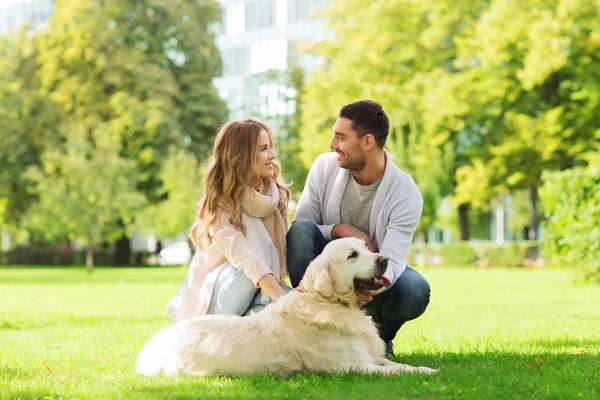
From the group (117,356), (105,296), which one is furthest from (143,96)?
(117,356)

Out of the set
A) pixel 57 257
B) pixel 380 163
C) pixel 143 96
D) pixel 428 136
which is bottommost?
pixel 57 257

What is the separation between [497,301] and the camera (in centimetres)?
1212

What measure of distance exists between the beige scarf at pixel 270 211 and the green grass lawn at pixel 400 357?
1355 millimetres

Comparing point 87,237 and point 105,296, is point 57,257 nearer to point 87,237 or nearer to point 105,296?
point 87,237

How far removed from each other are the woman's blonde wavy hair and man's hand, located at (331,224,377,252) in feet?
2.43

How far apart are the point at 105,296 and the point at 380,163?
1028 centimetres

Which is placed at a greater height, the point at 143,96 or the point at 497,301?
the point at 143,96

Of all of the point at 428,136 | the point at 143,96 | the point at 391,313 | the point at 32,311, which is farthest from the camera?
the point at 143,96

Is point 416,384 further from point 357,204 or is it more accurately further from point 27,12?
point 27,12

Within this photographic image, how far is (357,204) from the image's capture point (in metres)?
6.20

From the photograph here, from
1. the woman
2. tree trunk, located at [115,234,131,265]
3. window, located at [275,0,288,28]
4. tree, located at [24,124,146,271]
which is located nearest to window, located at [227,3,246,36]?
window, located at [275,0,288,28]

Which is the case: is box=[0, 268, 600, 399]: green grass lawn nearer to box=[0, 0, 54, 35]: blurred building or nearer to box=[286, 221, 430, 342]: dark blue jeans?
box=[286, 221, 430, 342]: dark blue jeans

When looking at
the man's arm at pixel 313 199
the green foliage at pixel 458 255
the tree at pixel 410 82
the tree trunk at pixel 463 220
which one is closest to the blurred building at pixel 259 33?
the tree at pixel 410 82

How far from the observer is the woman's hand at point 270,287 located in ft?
18.1
